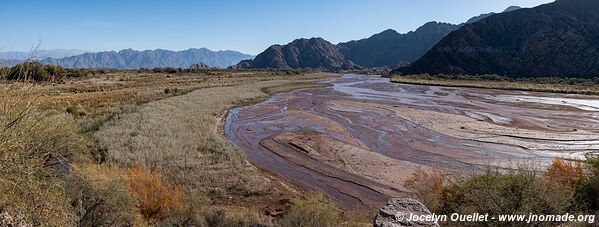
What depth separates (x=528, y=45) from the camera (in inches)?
4808

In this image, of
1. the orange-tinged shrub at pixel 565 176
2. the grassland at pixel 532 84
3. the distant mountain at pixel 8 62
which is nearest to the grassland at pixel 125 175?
the distant mountain at pixel 8 62

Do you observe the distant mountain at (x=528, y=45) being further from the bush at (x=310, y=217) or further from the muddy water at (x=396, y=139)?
the bush at (x=310, y=217)

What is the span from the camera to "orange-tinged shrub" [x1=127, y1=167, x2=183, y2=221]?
420 inches

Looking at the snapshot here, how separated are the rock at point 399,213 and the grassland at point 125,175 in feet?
6.32

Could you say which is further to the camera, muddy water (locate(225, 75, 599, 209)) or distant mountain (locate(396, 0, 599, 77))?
distant mountain (locate(396, 0, 599, 77))

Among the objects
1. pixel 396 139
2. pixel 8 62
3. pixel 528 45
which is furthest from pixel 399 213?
pixel 528 45

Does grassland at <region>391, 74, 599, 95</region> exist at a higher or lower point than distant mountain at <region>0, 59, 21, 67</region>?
lower

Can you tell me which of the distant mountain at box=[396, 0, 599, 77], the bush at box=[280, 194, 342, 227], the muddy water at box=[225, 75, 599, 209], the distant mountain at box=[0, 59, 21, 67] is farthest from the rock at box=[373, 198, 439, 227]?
the distant mountain at box=[396, 0, 599, 77]

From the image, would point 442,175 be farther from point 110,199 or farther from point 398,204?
point 110,199

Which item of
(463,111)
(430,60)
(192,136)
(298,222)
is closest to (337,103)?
(463,111)

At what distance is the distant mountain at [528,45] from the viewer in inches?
4222

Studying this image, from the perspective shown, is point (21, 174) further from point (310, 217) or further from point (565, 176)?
point (565, 176)

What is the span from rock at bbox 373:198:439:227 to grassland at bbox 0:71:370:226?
193 cm

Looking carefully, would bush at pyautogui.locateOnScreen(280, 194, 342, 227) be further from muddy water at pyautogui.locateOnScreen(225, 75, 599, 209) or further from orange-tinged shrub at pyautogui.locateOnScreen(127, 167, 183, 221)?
muddy water at pyautogui.locateOnScreen(225, 75, 599, 209)
